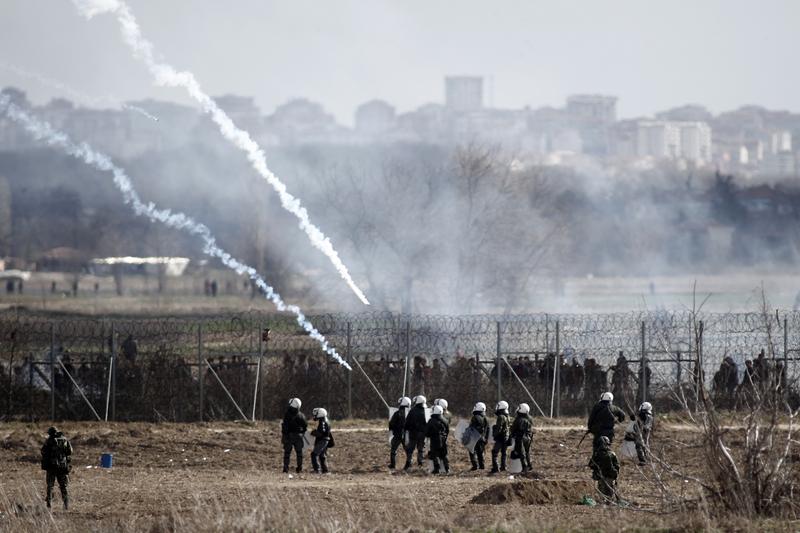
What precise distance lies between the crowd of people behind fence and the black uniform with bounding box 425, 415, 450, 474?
526 centimetres

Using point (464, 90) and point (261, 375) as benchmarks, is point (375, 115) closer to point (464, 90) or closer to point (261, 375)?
point (464, 90)

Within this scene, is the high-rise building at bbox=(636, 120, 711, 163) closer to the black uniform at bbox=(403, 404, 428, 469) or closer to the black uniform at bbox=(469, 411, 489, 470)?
the black uniform at bbox=(469, 411, 489, 470)

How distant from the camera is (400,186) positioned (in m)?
58.1

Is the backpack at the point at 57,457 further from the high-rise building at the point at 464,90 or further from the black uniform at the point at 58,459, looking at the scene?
the high-rise building at the point at 464,90

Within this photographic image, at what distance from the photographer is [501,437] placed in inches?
984

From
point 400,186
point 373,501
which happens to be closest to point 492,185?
point 400,186

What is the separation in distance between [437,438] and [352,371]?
636 cm

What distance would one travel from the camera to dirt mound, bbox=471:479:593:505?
2092cm

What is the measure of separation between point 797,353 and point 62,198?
5306cm

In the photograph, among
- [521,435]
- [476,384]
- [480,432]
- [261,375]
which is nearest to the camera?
[521,435]

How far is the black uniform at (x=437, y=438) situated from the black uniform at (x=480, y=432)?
0.52 metres

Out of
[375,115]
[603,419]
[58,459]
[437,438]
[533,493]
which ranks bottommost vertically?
[533,493]

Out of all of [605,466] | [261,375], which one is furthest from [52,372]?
[605,466]

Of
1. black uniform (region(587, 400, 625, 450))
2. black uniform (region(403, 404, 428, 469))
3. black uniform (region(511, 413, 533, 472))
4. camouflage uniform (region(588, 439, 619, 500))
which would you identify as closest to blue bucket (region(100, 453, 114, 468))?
black uniform (region(403, 404, 428, 469))
